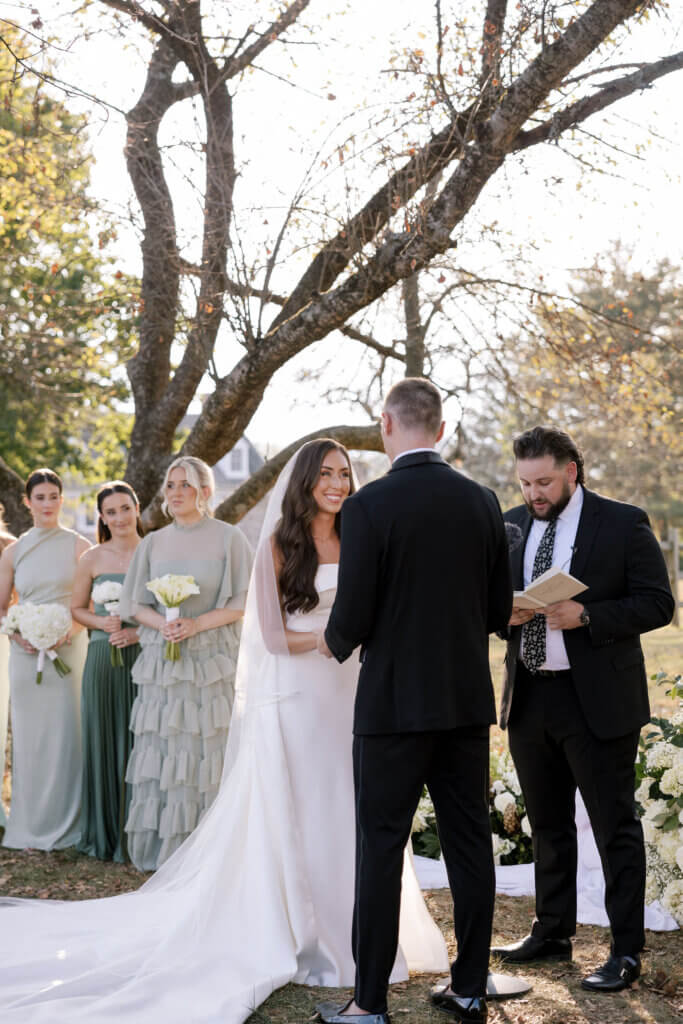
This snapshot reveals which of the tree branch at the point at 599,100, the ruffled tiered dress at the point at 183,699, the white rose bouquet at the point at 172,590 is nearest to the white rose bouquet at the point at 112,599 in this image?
the ruffled tiered dress at the point at 183,699

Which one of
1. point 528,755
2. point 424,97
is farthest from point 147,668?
point 424,97

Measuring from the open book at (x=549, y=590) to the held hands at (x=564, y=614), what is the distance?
1.5 inches

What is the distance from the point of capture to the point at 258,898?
4.86 meters

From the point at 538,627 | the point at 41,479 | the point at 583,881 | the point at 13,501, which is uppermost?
the point at 13,501

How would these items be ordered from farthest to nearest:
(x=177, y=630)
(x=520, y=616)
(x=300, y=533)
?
1. (x=177, y=630)
2. (x=300, y=533)
3. (x=520, y=616)

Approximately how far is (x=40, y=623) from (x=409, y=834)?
425 cm

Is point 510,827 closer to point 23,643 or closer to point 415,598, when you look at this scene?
point 415,598

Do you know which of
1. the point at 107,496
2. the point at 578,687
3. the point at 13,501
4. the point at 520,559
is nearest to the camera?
the point at 578,687

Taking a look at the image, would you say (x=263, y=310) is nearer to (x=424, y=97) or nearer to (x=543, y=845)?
(x=424, y=97)

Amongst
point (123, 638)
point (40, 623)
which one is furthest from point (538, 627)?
point (40, 623)

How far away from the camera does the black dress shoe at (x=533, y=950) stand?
491 cm

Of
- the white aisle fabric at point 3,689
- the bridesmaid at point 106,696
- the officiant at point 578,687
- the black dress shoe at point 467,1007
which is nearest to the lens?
the black dress shoe at point 467,1007

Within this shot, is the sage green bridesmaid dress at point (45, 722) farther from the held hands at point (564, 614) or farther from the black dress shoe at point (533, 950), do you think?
the held hands at point (564, 614)

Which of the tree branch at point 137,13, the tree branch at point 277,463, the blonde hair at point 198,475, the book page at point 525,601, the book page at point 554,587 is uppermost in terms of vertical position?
the tree branch at point 137,13
